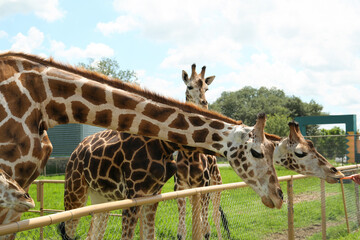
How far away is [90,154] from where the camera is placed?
188 inches

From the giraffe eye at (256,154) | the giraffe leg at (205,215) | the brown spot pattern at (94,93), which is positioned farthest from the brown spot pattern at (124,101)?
the giraffe leg at (205,215)

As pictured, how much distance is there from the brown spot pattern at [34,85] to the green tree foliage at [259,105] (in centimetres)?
4997

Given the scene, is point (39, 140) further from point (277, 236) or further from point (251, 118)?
point (251, 118)

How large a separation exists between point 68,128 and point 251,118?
36407 millimetres

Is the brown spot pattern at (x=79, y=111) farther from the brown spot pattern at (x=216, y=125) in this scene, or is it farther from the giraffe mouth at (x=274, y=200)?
the giraffe mouth at (x=274, y=200)

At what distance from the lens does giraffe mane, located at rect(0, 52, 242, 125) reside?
338cm

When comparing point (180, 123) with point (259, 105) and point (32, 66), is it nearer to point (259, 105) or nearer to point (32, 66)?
point (32, 66)

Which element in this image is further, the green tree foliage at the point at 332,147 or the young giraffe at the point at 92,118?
the green tree foliage at the point at 332,147

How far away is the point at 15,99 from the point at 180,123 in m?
1.50

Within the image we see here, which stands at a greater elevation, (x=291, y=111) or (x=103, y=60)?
(x=103, y=60)

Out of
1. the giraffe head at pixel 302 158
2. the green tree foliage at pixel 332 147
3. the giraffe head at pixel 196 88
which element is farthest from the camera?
the green tree foliage at pixel 332 147

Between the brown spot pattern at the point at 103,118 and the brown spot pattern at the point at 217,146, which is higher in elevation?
the brown spot pattern at the point at 103,118

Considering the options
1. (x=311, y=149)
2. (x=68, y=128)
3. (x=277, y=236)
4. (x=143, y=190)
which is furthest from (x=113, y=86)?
(x=68, y=128)

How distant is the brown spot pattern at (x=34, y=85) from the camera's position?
3.15 m
